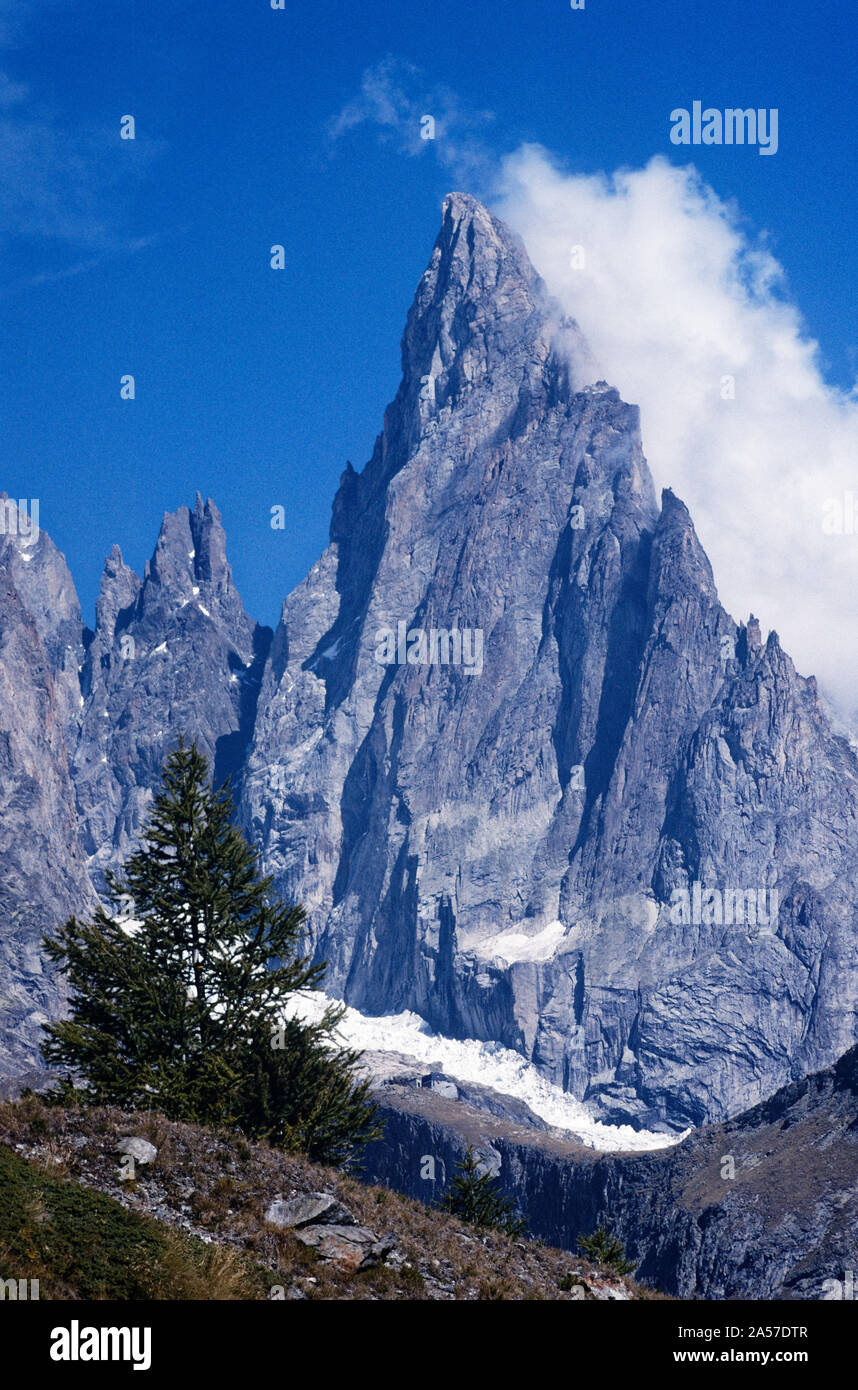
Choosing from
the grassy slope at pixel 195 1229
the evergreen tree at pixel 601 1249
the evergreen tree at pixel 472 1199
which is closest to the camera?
the grassy slope at pixel 195 1229

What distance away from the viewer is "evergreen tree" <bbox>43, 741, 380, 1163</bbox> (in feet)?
132

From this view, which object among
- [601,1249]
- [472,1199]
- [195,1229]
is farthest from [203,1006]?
[472,1199]

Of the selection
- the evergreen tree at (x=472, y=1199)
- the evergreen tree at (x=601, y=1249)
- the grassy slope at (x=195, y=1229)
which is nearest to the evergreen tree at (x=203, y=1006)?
the grassy slope at (x=195, y=1229)

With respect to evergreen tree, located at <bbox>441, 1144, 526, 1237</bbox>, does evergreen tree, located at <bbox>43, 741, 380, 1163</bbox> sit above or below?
above

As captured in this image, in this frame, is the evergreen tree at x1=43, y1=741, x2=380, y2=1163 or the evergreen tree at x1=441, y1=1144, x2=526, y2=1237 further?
the evergreen tree at x1=441, y1=1144, x2=526, y2=1237

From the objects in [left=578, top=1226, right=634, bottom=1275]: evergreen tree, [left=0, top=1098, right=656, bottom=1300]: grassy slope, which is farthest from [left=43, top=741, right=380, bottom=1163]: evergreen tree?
[left=578, top=1226, right=634, bottom=1275]: evergreen tree

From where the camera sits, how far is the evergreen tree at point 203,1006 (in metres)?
40.4

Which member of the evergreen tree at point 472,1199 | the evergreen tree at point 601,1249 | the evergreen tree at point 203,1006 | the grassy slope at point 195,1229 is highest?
the evergreen tree at point 203,1006

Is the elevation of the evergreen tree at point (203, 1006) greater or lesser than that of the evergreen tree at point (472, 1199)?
greater

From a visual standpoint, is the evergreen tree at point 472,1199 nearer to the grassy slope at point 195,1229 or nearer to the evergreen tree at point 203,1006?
the evergreen tree at point 203,1006

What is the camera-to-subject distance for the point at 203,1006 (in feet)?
142

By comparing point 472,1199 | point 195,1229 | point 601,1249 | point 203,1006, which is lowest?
point 601,1249

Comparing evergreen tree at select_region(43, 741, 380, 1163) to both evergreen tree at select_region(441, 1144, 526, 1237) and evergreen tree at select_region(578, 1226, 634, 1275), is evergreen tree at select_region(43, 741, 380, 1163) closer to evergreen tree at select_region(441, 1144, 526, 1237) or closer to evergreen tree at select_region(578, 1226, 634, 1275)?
evergreen tree at select_region(578, 1226, 634, 1275)

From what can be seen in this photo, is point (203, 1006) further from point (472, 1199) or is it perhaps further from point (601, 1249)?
point (472, 1199)
